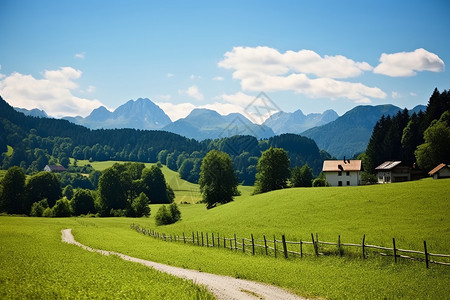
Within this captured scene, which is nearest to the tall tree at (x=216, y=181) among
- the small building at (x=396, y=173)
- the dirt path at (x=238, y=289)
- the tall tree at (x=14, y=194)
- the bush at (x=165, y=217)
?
the bush at (x=165, y=217)

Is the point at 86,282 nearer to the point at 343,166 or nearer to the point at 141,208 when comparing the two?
the point at 343,166

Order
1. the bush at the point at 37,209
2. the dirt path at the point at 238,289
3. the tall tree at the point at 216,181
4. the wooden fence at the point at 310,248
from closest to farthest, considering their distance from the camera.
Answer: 1. the dirt path at the point at 238,289
2. the wooden fence at the point at 310,248
3. the tall tree at the point at 216,181
4. the bush at the point at 37,209

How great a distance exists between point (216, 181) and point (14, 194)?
74.4 meters

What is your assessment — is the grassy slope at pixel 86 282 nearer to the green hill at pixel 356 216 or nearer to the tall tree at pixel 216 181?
the green hill at pixel 356 216

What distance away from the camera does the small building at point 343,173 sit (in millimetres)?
99625

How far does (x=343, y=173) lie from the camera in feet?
332

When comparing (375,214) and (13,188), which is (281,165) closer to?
(375,214)

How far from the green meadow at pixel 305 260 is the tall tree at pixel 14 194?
85.5 meters

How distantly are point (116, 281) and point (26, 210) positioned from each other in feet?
409

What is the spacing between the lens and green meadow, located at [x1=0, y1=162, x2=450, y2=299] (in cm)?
2139

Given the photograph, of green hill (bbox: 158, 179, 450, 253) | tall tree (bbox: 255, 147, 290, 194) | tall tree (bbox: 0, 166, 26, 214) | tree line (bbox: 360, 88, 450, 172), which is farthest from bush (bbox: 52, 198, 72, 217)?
tree line (bbox: 360, 88, 450, 172)

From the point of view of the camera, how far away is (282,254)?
38344 millimetres

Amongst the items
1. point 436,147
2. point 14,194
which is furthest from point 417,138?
point 14,194

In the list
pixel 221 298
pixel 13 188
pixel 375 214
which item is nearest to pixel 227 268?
pixel 221 298
